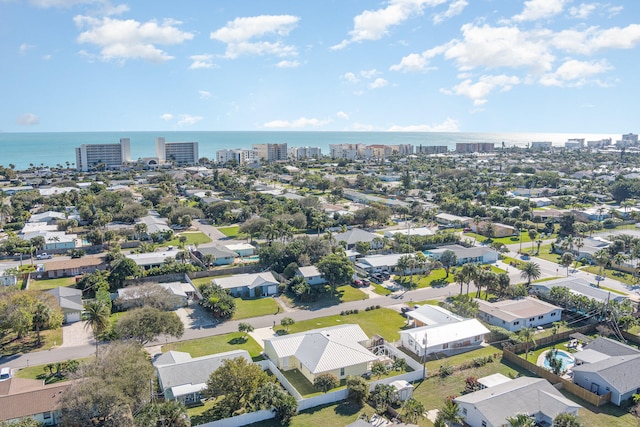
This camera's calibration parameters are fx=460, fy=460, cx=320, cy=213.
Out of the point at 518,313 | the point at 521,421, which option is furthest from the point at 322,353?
the point at 518,313

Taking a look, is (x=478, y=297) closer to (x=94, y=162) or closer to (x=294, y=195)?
(x=294, y=195)

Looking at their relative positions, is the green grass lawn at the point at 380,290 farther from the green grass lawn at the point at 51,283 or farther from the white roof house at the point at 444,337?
the green grass lawn at the point at 51,283

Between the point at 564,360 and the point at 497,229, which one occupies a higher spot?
the point at 497,229

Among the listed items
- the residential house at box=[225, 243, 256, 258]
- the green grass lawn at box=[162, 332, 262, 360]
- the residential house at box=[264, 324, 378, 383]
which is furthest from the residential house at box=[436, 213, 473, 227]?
the green grass lawn at box=[162, 332, 262, 360]

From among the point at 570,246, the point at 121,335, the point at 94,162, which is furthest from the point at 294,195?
the point at 94,162

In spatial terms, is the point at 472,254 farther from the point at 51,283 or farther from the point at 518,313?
the point at 51,283

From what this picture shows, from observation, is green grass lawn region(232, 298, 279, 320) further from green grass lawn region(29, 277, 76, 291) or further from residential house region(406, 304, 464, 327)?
green grass lawn region(29, 277, 76, 291)

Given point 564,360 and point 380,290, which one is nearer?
point 564,360
